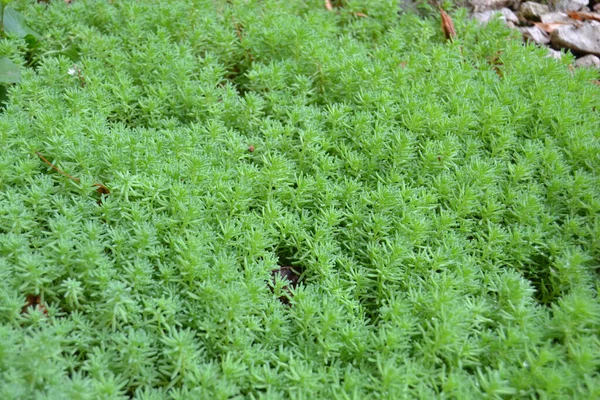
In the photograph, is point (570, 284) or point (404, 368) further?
point (570, 284)

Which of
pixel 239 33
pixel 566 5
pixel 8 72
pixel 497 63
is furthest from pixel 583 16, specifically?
pixel 8 72

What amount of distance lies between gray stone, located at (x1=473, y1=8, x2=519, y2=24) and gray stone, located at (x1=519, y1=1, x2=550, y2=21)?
0.10 meters

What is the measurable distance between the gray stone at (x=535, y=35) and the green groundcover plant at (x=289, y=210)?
1.40 feet

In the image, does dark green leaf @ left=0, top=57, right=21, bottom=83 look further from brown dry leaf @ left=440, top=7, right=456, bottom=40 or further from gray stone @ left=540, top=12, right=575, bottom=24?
gray stone @ left=540, top=12, right=575, bottom=24

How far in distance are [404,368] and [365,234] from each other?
0.69 m

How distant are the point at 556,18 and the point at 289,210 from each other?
290 centimetres

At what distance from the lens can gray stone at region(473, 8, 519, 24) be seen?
166 inches

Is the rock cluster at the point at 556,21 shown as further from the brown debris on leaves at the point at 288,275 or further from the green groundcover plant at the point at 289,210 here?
the brown debris on leaves at the point at 288,275

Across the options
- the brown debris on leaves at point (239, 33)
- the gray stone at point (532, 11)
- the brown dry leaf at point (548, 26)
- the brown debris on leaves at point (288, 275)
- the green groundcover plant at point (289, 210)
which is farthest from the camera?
the gray stone at point (532, 11)

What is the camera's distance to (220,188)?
271 cm

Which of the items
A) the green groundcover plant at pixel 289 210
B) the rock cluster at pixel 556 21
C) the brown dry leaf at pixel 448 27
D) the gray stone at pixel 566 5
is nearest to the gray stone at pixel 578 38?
the rock cluster at pixel 556 21

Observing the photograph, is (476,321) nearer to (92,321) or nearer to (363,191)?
(363,191)

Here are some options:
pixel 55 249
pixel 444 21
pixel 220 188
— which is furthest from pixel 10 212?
pixel 444 21

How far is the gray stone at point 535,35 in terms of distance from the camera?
13.9ft
